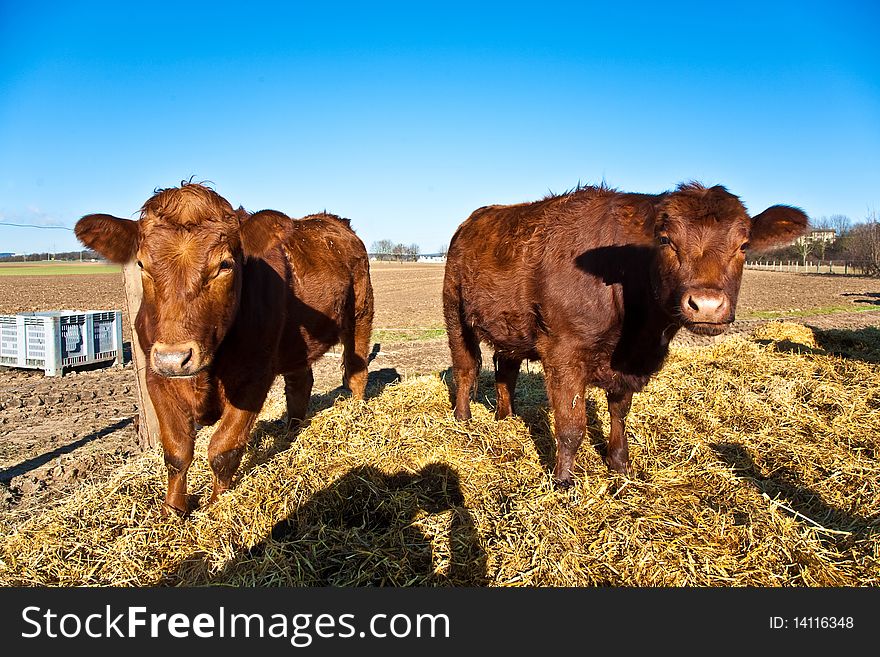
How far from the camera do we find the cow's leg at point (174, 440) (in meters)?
3.77

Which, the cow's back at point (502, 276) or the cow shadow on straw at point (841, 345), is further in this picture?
the cow shadow on straw at point (841, 345)

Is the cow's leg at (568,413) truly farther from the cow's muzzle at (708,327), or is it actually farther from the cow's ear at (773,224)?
the cow's ear at (773,224)

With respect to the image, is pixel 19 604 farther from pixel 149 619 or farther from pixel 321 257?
pixel 321 257

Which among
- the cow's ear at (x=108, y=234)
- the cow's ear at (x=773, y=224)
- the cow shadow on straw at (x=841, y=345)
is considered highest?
the cow's ear at (x=773, y=224)

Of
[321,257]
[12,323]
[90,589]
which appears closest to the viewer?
[90,589]

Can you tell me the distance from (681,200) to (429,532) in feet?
9.88

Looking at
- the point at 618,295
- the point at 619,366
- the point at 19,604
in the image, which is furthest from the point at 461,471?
the point at 19,604

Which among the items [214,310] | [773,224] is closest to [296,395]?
[214,310]

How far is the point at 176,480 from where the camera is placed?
4043 mm

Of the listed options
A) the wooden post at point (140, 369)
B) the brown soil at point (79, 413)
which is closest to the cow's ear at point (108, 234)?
the wooden post at point (140, 369)

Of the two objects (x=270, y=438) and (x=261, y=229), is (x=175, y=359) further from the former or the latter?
(x=270, y=438)

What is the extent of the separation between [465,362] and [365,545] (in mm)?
3384

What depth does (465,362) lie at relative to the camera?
6.66 meters

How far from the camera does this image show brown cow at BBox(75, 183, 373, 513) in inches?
124
